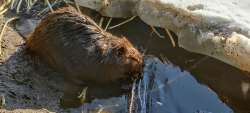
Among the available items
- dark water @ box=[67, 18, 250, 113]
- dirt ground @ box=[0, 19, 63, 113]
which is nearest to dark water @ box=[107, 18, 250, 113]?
dark water @ box=[67, 18, 250, 113]

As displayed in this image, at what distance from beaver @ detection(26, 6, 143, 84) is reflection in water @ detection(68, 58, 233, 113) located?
14 cm

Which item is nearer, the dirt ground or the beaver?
the dirt ground

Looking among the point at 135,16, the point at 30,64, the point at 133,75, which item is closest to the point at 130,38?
the point at 135,16

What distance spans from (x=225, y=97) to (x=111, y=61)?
3.02 feet

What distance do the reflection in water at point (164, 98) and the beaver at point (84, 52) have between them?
145 millimetres

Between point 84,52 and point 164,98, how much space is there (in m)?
0.70

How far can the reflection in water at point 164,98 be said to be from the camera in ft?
13.2

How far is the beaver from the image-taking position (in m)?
4.16

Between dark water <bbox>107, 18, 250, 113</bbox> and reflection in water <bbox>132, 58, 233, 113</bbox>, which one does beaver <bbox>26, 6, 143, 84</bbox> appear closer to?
reflection in water <bbox>132, 58, 233, 113</bbox>

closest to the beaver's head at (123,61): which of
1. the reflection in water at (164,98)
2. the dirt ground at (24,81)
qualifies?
the reflection in water at (164,98)

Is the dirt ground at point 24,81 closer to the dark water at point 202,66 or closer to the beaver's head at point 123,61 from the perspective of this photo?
the beaver's head at point 123,61

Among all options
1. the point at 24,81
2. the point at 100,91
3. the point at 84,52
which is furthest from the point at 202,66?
the point at 24,81

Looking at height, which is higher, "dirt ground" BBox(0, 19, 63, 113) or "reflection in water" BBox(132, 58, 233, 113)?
"dirt ground" BBox(0, 19, 63, 113)

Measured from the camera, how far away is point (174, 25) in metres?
4.77
